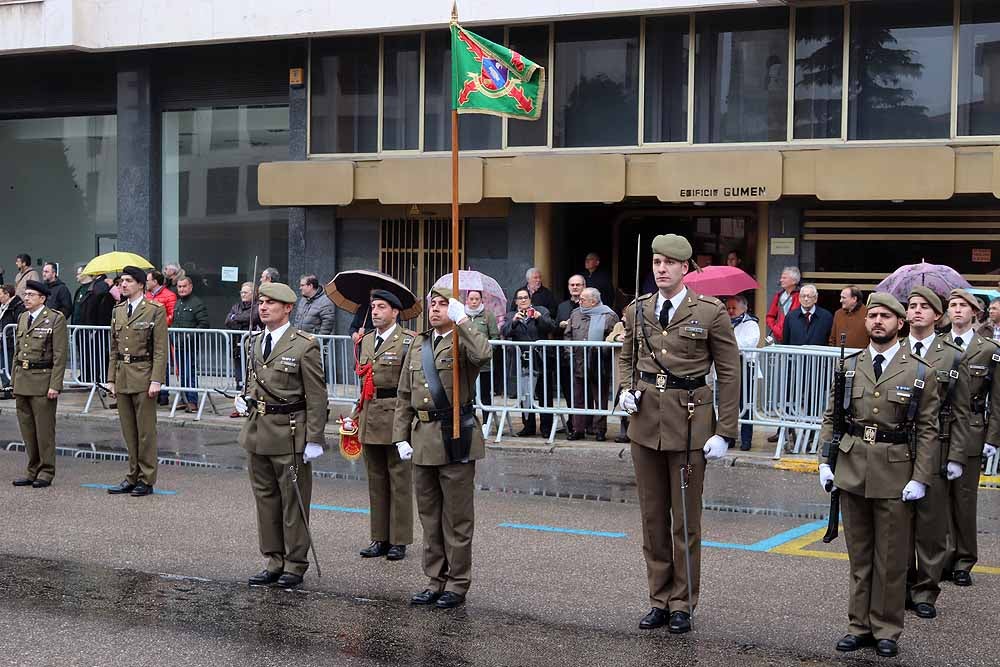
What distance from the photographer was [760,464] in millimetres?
13445

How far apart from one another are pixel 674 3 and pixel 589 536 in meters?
10.5

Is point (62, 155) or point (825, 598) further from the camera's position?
point (62, 155)

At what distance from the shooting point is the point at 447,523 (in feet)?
26.3

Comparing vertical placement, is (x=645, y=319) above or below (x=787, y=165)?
below

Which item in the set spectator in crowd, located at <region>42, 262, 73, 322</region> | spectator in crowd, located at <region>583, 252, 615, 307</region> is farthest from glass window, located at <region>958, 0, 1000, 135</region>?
spectator in crowd, located at <region>42, 262, 73, 322</region>

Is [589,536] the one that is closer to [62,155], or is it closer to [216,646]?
[216,646]

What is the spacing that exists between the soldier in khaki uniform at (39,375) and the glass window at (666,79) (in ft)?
32.1

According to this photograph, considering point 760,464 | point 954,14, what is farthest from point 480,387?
point 954,14

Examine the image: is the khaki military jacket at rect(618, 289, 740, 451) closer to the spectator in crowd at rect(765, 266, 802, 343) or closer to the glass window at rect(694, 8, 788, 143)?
the spectator in crowd at rect(765, 266, 802, 343)

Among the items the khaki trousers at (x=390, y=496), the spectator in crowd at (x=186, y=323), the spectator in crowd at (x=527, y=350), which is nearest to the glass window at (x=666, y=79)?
the spectator in crowd at (x=527, y=350)

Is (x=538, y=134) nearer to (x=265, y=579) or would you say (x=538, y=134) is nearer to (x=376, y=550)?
(x=376, y=550)

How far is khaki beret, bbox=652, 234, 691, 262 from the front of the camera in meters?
7.45

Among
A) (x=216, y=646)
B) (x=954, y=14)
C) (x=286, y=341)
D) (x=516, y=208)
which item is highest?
(x=954, y=14)

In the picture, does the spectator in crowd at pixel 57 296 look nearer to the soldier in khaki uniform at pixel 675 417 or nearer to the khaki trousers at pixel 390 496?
the khaki trousers at pixel 390 496
